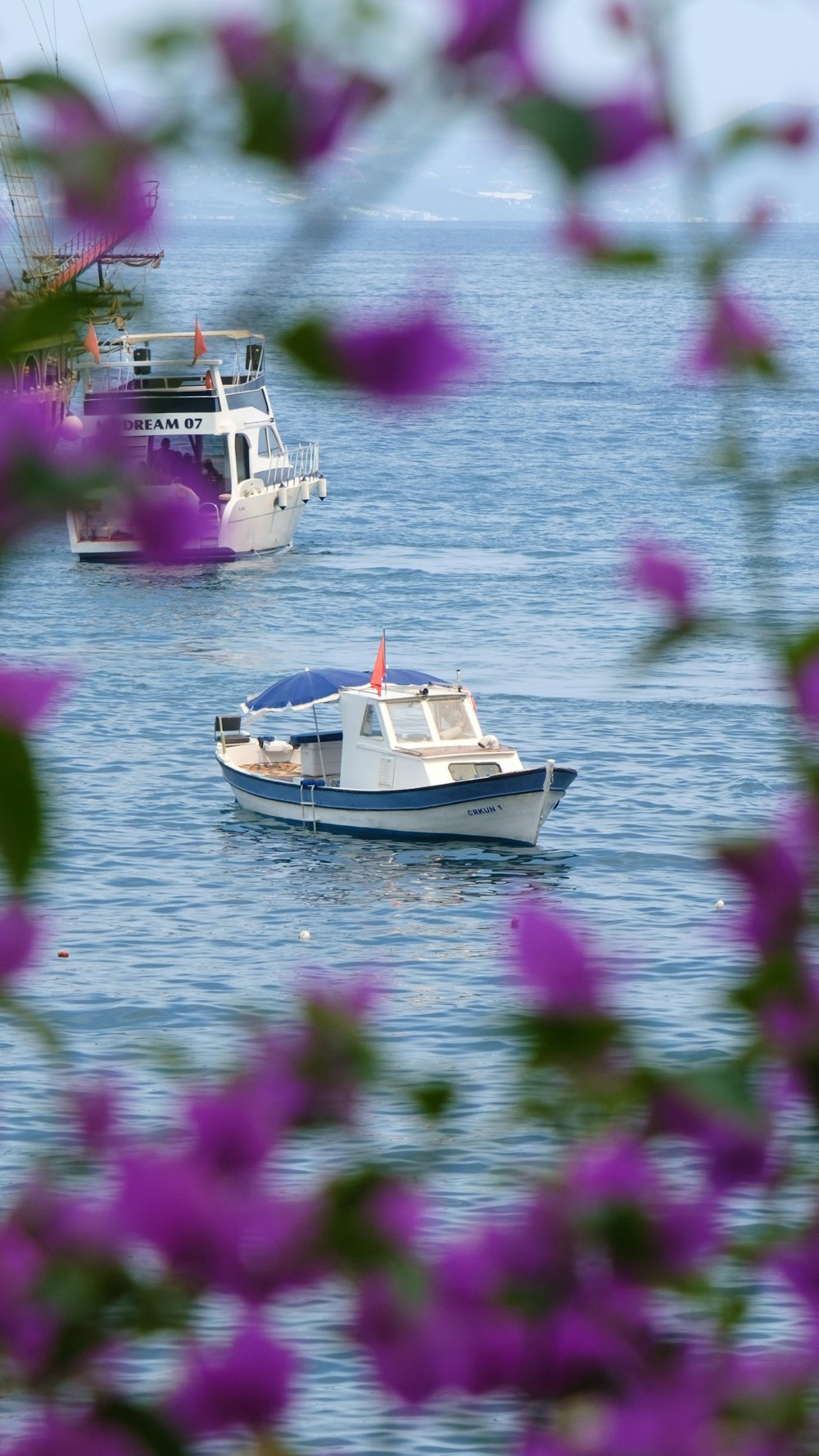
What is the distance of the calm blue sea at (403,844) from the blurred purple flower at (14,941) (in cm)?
12

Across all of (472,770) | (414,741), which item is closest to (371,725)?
(414,741)

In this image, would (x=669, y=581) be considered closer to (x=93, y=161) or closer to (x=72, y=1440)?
(x=93, y=161)

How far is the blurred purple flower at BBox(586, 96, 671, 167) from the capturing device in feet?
4.85

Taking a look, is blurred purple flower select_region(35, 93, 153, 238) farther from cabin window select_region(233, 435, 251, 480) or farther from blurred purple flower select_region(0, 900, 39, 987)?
cabin window select_region(233, 435, 251, 480)

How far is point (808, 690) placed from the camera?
171 cm

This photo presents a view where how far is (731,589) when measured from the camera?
152 feet

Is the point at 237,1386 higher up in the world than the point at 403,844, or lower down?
higher up

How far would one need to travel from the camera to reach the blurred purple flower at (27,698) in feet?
4.90

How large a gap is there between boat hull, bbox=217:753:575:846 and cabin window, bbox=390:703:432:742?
2.17 ft

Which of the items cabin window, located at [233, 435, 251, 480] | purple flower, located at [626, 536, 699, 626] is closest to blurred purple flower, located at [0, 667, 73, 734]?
purple flower, located at [626, 536, 699, 626]

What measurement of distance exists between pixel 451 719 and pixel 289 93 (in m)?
25.1

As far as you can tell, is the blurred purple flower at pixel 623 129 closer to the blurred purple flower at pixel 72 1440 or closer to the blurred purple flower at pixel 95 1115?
the blurred purple flower at pixel 95 1115

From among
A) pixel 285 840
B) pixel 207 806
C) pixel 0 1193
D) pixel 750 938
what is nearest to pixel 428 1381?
pixel 750 938

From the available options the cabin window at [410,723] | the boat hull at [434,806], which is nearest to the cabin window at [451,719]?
the cabin window at [410,723]
